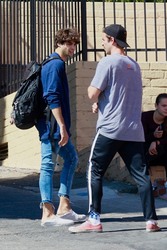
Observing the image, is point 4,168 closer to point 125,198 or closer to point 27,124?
point 125,198

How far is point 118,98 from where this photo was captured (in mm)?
6500

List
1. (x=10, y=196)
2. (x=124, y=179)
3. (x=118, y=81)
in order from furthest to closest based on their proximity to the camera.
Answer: (x=124, y=179)
(x=10, y=196)
(x=118, y=81)

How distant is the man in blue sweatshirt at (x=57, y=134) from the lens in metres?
6.88

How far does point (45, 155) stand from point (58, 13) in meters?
5.27

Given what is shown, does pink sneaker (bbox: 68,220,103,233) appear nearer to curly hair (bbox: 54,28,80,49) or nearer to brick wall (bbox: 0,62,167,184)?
curly hair (bbox: 54,28,80,49)

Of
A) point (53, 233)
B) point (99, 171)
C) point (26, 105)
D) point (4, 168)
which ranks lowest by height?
point (4, 168)

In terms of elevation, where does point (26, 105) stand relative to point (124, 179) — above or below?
above

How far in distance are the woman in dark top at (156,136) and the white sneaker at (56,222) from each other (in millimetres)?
1768

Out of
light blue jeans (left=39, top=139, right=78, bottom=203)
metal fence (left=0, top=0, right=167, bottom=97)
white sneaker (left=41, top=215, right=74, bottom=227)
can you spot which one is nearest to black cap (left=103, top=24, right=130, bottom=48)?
light blue jeans (left=39, top=139, right=78, bottom=203)

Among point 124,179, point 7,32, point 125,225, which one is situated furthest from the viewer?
point 7,32

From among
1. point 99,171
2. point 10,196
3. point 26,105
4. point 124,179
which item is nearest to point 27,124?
point 26,105

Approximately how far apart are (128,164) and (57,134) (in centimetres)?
73

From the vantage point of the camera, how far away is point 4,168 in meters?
11.8

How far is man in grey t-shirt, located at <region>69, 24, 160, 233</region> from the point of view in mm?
6496
